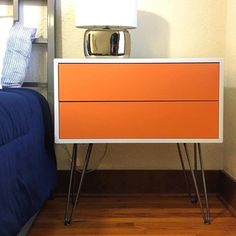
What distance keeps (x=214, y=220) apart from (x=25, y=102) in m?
0.94

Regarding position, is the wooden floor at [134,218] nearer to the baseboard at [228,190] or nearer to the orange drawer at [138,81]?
the baseboard at [228,190]

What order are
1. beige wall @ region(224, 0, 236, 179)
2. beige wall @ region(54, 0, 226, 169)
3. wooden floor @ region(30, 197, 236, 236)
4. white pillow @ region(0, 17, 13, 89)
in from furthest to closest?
1. beige wall @ region(54, 0, 226, 169)
2. beige wall @ region(224, 0, 236, 179)
3. white pillow @ region(0, 17, 13, 89)
4. wooden floor @ region(30, 197, 236, 236)

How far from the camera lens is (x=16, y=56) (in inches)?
75.8

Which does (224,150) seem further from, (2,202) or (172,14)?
(2,202)

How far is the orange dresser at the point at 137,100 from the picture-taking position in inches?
66.7

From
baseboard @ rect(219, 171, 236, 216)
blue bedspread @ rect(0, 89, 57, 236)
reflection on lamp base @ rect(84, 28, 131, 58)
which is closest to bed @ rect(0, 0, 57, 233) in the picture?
blue bedspread @ rect(0, 89, 57, 236)

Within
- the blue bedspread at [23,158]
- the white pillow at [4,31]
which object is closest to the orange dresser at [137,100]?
the blue bedspread at [23,158]

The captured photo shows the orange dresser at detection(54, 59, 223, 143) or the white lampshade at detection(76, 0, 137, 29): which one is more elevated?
the white lampshade at detection(76, 0, 137, 29)

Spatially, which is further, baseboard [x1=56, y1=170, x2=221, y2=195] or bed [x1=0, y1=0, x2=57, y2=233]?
baseboard [x1=56, y1=170, x2=221, y2=195]

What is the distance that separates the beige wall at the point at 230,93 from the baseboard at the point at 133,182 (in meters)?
0.25

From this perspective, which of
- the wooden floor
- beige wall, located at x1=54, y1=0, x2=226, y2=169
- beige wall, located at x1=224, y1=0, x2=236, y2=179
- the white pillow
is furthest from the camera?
beige wall, located at x1=54, y1=0, x2=226, y2=169

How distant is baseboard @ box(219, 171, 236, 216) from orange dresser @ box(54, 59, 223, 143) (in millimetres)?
373

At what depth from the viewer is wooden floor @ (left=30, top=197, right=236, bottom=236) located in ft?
5.43

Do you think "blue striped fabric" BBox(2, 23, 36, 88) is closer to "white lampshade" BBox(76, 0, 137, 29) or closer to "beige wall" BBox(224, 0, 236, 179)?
"white lampshade" BBox(76, 0, 137, 29)
